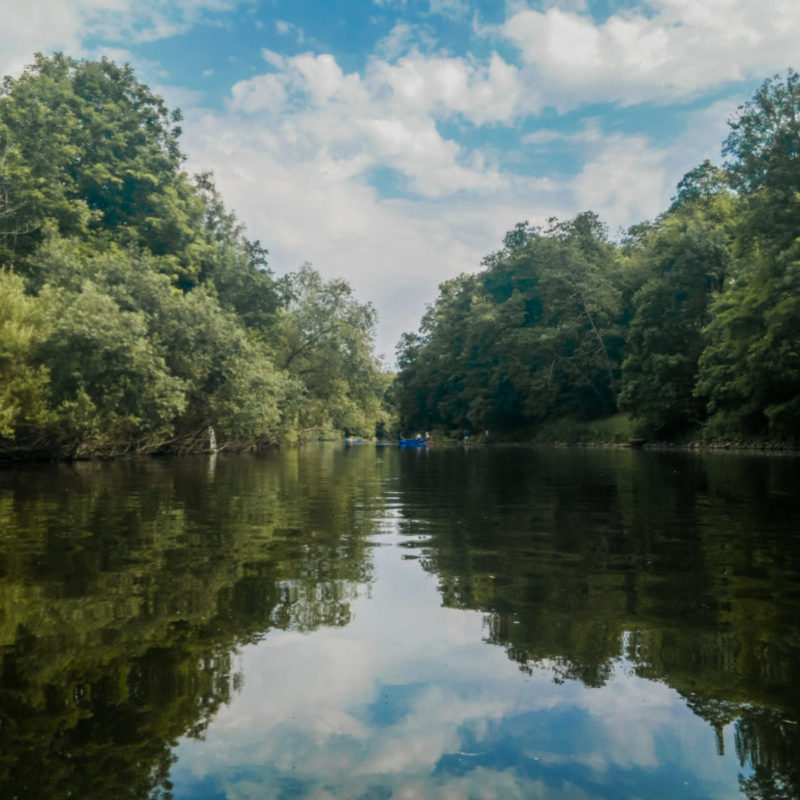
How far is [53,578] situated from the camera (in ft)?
18.1

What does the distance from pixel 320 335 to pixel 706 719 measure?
175 feet

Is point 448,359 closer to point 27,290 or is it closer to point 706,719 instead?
point 27,290

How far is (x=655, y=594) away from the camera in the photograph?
5152 millimetres

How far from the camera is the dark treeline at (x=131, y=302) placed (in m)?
22.5

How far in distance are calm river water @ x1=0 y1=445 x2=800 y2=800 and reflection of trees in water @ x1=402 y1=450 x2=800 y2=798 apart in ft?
0.08

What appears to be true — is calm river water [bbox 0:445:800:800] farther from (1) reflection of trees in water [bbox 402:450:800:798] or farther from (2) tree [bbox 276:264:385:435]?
(2) tree [bbox 276:264:385:435]

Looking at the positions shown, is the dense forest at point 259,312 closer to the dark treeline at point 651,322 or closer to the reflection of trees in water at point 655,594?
the dark treeline at point 651,322

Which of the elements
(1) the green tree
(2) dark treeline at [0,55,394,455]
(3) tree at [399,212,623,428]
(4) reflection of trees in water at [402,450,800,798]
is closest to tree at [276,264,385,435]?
(2) dark treeline at [0,55,394,455]

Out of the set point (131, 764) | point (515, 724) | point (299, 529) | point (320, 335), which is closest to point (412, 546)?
point (299, 529)

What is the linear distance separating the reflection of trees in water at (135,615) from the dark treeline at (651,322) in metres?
27.9

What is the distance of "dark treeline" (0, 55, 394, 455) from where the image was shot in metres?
22.5

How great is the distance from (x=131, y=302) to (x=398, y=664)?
89.9ft

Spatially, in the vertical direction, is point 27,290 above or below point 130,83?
below

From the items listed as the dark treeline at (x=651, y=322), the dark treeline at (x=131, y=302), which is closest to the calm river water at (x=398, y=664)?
the dark treeline at (x=131, y=302)
